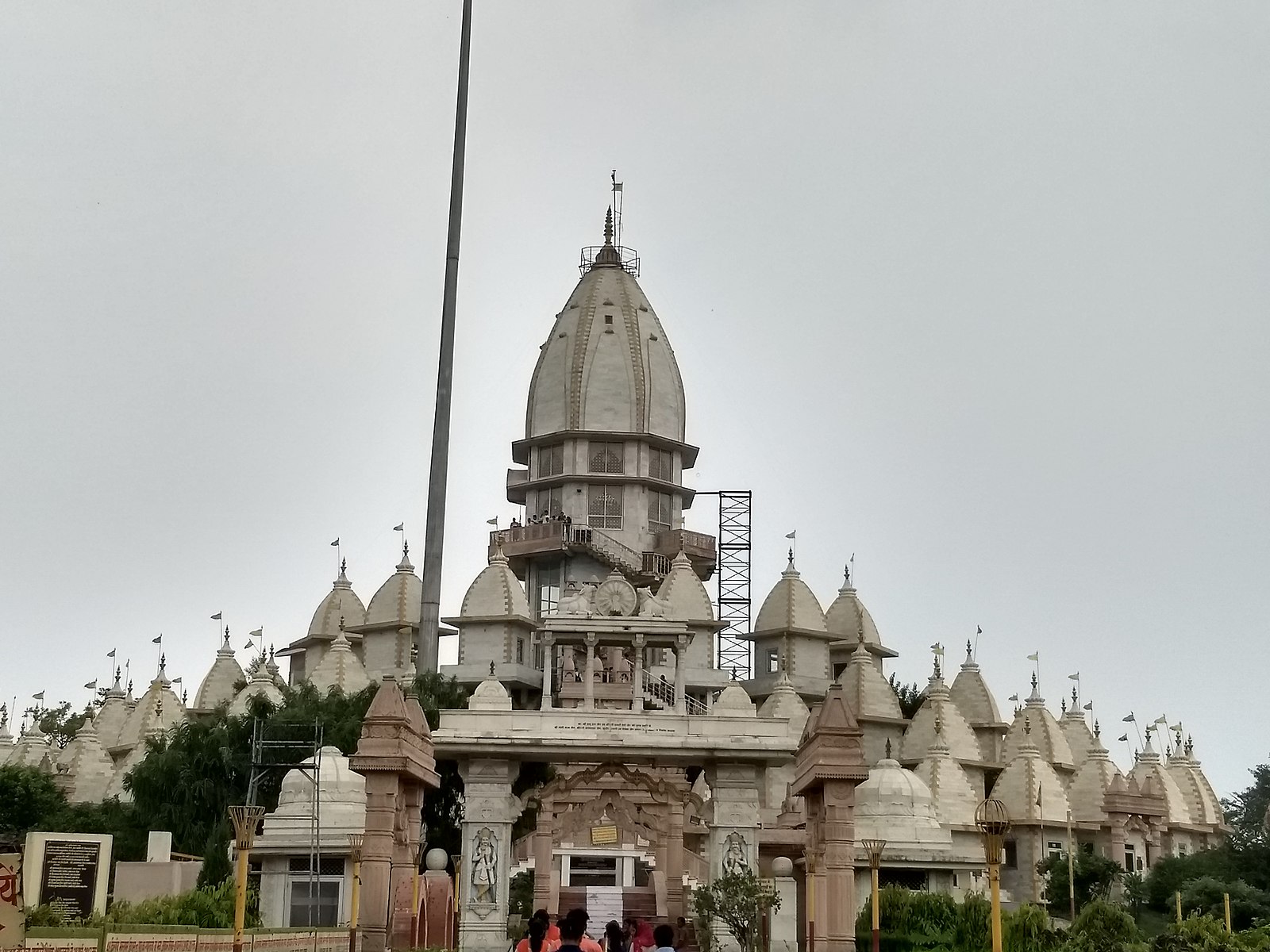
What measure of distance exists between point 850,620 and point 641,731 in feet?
88.6

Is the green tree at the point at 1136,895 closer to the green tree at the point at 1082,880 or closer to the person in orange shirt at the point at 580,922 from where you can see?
the green tree at the point at 1082,880

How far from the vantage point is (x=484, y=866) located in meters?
35.2

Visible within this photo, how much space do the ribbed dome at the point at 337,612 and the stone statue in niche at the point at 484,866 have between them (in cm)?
2693

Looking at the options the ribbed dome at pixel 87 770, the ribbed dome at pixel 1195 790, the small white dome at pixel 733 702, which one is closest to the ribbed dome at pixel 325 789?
the small white dome at pixel 733 702

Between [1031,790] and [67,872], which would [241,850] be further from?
[1031,790]

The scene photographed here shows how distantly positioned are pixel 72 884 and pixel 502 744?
43.4 ft

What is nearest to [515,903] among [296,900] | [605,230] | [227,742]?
[296,900]

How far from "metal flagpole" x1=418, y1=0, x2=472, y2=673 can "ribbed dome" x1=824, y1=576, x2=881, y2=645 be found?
1512 cm

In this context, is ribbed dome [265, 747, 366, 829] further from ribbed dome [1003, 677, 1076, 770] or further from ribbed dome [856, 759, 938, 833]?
ribbed dome [1003, 677, 1076, 770]

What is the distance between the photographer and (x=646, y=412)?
64.6 meters

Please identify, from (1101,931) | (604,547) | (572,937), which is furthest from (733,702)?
(572,937)

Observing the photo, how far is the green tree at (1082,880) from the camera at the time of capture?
44.3 m

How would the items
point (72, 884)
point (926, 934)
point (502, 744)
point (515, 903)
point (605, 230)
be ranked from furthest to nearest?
1. point (605, 230)
2. point (515, 903)
3. point (502, 744)
4. point (926, 934)
5. point (72, 884)

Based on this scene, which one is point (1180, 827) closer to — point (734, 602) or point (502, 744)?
point (734, 602)
